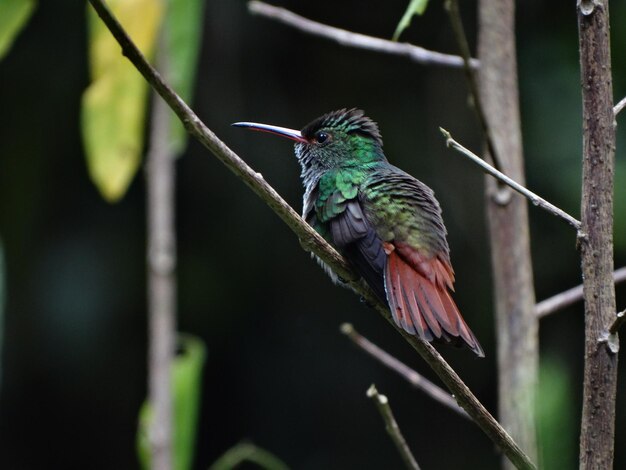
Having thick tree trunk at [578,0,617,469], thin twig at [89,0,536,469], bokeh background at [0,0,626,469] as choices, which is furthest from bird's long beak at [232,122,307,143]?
bokeh background at [0,0,626,469]

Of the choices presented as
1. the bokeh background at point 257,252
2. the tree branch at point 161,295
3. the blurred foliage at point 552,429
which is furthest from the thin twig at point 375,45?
the bokeh background at point 257,252

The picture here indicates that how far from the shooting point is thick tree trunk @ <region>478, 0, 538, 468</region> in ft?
6.61

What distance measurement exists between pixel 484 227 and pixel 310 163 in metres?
2.04

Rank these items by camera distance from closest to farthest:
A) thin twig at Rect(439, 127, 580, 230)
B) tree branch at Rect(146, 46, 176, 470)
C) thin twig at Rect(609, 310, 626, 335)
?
thin twig at Rect(609, 310, 626, 335) → thin twig at Rect(439, 127, 580, 230) → tree branch at Rect(146, 46, 176, 470)

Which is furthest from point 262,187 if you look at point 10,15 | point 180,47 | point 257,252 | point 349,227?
point 257,252

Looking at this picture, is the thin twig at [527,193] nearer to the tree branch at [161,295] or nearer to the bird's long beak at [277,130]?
the bird's long beak at [277,130]

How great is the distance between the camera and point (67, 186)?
467 cm

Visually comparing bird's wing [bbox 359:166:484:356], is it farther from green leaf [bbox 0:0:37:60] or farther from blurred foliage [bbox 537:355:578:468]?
green leaf [bbox 0:0:37:60]

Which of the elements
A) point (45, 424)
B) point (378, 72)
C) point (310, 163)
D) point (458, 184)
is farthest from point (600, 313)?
point (45, 424)

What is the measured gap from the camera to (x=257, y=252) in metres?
4.73

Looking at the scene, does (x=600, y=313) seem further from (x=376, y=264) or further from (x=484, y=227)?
(x=484, y=227)

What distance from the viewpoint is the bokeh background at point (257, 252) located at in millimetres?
4332

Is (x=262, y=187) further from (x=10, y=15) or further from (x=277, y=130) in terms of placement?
(x=10, y=15)

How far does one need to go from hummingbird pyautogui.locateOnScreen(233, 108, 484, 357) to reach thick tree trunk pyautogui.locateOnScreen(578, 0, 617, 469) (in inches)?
13.4
